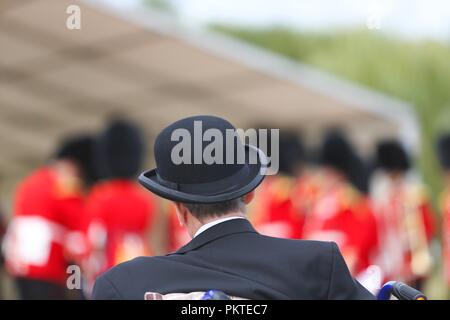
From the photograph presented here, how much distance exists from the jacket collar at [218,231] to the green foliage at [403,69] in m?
14.6

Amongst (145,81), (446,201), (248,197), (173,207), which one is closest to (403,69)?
(145,81)

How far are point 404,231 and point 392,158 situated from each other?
37.5 inches

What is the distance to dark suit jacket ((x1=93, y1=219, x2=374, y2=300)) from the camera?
232 cm

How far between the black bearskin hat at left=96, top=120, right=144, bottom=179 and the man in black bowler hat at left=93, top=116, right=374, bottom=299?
4.78m

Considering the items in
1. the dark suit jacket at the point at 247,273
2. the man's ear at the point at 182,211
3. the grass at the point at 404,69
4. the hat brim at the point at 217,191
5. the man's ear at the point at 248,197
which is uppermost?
the grass at the point at 404,69

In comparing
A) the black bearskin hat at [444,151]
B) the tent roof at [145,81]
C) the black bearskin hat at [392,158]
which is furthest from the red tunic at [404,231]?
the tent roof at [145,81]

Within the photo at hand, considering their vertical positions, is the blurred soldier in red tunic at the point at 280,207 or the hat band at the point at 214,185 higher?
the hat band at the point at 214,185

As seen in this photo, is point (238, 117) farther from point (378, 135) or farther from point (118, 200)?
point (118, 200)

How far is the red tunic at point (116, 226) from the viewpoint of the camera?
6734 mm

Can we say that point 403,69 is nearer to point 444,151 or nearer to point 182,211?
point 444,151

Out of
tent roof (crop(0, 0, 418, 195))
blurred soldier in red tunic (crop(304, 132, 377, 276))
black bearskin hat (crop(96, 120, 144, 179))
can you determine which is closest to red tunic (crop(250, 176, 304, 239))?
blurred soldier in red tunic (crop(304, 132, 377, 276))

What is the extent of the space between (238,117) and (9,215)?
266cm

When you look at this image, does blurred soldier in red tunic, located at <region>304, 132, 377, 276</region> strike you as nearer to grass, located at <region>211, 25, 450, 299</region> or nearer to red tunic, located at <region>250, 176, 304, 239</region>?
red tunic, located at <region>250, 176, 304, 239</region>

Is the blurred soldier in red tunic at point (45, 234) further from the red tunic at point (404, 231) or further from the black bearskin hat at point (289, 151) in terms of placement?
the black bearskin hat at point (289, 151)
